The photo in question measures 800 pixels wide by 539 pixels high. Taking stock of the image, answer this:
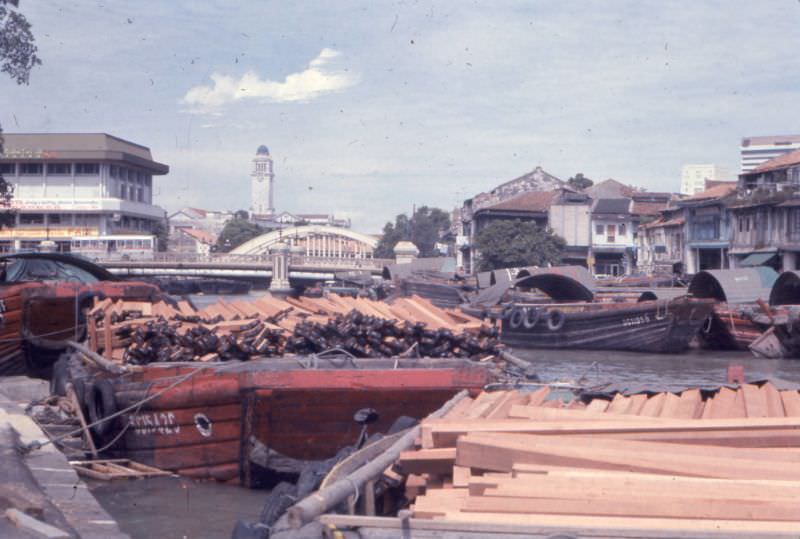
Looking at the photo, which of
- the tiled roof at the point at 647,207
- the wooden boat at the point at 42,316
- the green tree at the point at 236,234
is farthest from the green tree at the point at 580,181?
the wooden boat at the point at 42,316

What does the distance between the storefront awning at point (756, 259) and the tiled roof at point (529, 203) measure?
1743 cm

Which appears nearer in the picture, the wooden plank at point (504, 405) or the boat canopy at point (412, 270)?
the wooden plank at point (504, 405)

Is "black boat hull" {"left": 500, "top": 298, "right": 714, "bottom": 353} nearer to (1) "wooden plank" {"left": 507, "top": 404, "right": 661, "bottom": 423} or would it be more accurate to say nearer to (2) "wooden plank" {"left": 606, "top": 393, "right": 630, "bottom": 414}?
(2) "wooden plank" {"left": 606, "top": 393, "right": 630, "bottom": 414}

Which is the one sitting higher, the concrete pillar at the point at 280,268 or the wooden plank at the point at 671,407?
the concrete pillar at the point at 280,268

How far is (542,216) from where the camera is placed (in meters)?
61.5

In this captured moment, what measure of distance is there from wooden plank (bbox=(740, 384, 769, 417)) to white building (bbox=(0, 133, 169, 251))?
67768mm

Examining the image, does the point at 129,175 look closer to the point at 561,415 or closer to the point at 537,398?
the point at 537,398

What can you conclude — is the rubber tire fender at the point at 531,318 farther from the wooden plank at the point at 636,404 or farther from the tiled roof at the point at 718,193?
the wooden plank at the point at 636,404

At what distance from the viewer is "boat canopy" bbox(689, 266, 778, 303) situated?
32.1 m

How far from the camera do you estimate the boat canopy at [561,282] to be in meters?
33.2

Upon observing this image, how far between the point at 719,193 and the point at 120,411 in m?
46.0

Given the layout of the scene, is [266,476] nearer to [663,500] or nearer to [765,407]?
[765,407]

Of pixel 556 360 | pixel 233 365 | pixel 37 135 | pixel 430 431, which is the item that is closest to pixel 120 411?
pixel 233 365

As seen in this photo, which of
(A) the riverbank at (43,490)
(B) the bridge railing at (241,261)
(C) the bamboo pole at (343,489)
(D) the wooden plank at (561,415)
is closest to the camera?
(C) the bamboo pole at (343,489)
